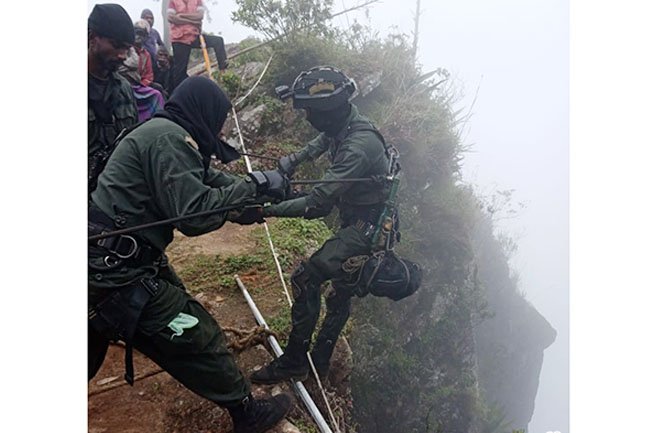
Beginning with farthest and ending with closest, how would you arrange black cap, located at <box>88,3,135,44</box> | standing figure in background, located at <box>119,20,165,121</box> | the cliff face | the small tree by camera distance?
the cliff face, the small tree, standing figure in background, located at <box>119,20,165,121</box>, black cap, located at <box>88,3,135,44</box>

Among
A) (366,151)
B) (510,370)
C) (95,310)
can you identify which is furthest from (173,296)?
(510,370)

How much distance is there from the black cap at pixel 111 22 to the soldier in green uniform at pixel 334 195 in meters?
1.04

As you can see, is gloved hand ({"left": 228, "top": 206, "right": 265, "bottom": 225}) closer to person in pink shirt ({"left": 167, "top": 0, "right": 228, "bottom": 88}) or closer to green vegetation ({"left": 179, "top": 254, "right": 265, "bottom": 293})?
green vegetation ({"left": 179, "top": 254, "right": 265, "bottom": 293})

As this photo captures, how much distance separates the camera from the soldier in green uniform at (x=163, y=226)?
1.91 m

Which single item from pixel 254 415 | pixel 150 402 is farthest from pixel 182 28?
pixel 254 415

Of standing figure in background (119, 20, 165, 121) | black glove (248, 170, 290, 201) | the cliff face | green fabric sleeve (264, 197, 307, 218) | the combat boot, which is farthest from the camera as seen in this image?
the cliff face

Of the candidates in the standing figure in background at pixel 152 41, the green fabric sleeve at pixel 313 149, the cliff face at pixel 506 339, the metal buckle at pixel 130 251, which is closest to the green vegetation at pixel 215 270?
the green fabric sleeve at pixel 313 149

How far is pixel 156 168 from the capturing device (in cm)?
191

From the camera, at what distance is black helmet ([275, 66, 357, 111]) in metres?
2.99

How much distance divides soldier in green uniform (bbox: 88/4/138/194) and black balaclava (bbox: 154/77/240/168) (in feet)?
1.55

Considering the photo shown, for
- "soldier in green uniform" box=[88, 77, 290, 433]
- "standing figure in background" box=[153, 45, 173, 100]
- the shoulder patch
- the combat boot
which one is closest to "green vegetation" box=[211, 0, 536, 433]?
"standing figure in background" box=[153, 45, 173, 100]

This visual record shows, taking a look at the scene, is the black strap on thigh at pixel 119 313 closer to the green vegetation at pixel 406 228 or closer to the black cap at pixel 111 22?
the black cap at pixel 111 22

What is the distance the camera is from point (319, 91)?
300 centimetres

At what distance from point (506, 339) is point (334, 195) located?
10371 mm
